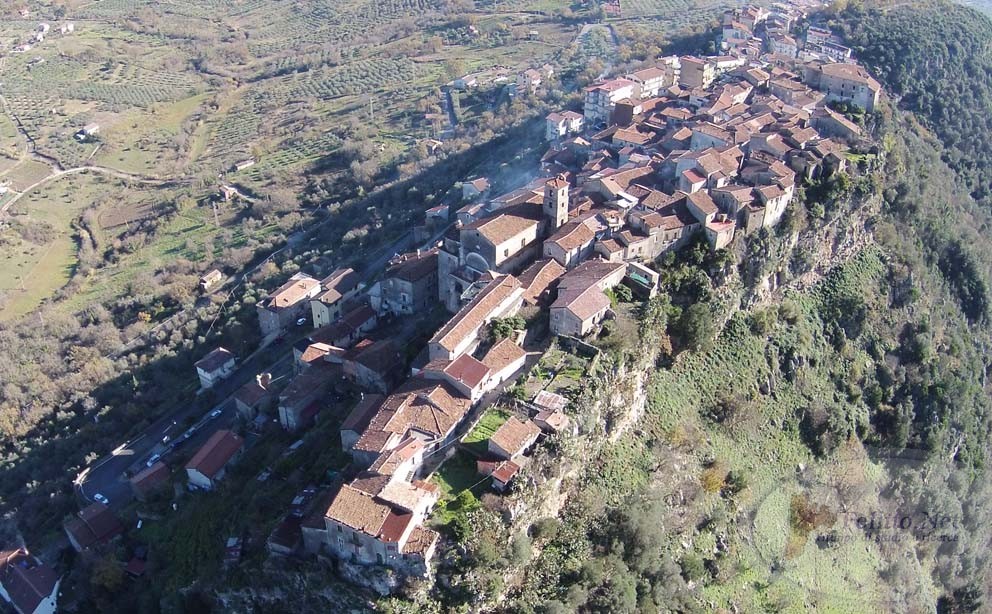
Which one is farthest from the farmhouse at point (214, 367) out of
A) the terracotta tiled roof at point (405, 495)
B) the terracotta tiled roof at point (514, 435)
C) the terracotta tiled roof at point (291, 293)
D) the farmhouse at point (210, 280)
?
the terracotta tiled roof at point (514, 435)

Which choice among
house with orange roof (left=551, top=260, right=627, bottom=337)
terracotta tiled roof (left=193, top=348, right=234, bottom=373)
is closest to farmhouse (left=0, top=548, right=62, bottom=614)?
terracotta tiled roof (left=193, top=348, right=234, bottom=373)

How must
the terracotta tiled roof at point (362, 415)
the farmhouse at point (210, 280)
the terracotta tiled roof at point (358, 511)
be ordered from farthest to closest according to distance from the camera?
the farmhouse at point (210, 280)
the terracotta tiled roof at point (362, 415)
the terracotta tiled roof at point (358, 511)

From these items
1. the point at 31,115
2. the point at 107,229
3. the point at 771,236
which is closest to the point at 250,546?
the point at 771,236

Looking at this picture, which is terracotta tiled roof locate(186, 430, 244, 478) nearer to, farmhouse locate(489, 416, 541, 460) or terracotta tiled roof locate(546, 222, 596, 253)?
farmhouse locate(489, 416, 541, 460)

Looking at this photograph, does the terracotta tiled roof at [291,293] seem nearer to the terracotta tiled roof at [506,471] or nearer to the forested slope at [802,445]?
the forested slope at [802,445]

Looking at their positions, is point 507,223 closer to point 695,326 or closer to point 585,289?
point 585,289

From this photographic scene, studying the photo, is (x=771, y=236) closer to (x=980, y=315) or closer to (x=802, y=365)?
(x=802, y=365)
